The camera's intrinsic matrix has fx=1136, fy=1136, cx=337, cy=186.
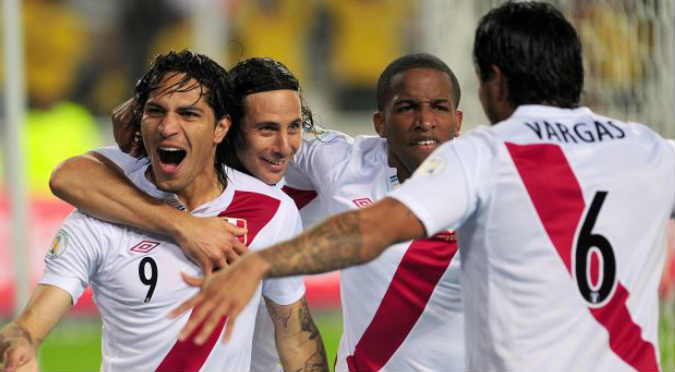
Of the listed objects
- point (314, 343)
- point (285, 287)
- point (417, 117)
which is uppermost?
point (417, 117)

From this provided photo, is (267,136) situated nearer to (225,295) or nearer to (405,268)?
(405,268)

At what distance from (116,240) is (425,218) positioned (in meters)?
1.32

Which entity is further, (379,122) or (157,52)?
(157,52)

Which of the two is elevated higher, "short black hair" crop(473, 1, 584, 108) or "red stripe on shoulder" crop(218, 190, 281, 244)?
"short black hair" crop(473, 1, 584, 108)

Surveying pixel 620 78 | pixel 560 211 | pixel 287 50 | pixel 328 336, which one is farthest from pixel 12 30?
pixel 287 50

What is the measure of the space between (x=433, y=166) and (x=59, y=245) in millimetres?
1423

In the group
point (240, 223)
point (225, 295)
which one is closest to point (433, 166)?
point (225, 295)

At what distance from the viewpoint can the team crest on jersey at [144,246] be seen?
3877 millimetres

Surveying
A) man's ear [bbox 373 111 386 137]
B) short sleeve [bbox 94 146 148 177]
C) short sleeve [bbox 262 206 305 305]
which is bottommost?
short sleeve [bbox 262 206 305 305]

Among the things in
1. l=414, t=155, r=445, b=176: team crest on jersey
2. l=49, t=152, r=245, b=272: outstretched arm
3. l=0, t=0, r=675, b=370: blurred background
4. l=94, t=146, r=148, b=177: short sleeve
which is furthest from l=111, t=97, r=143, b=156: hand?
l=0, t=0, r=675, b=370: blurred background

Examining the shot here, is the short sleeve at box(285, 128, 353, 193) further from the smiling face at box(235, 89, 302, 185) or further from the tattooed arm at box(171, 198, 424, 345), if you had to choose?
the tattooed arm at box(171, 198, 424, 345)

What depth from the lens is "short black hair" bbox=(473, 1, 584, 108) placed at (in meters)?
3.23

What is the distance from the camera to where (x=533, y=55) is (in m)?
3.23

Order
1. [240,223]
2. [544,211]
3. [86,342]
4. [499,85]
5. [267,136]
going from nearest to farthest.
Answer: [544,211] < [499,85] < [240,223] < [267,136] < [86,342]
